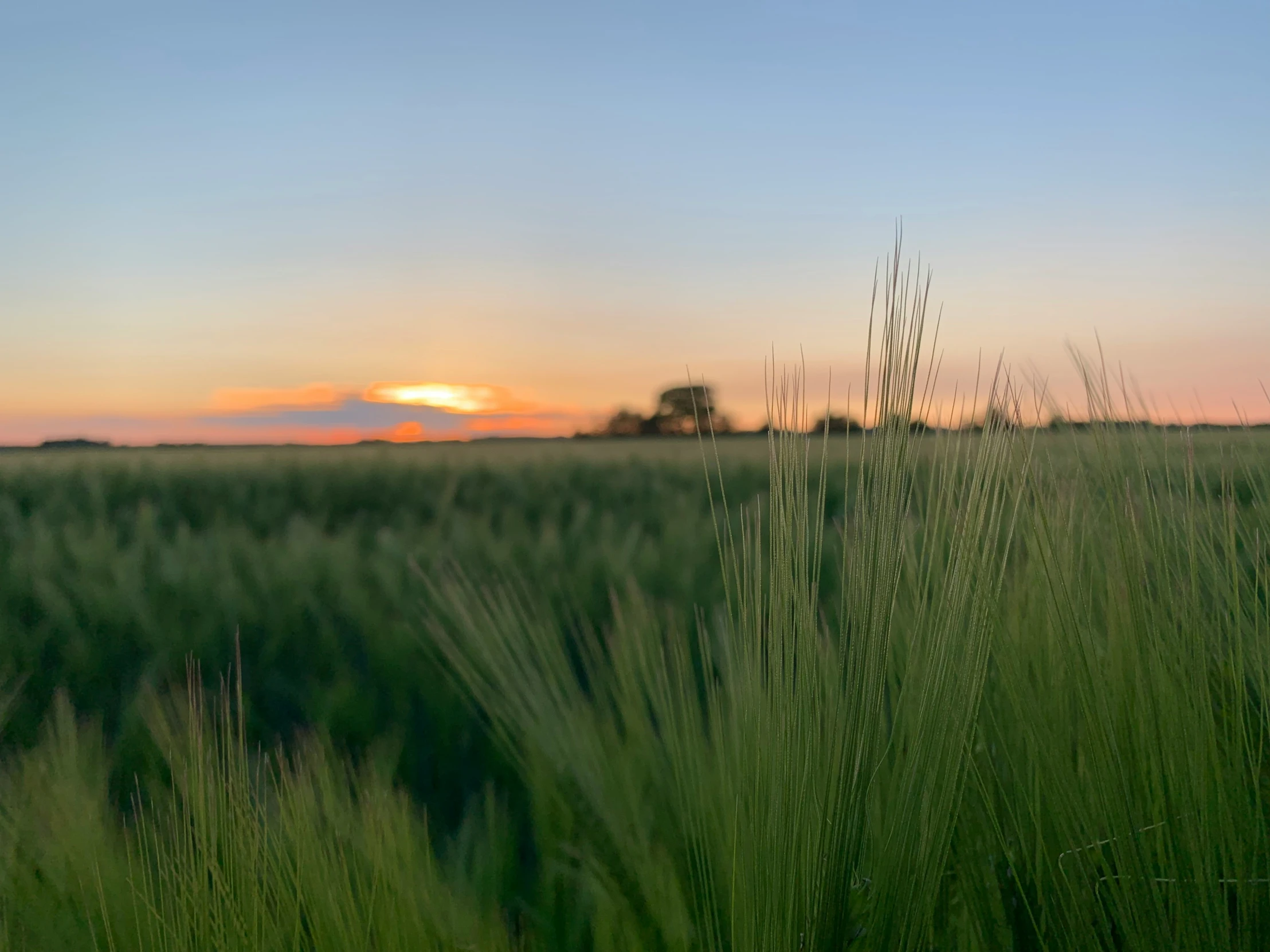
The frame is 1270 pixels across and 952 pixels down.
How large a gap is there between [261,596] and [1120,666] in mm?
1688

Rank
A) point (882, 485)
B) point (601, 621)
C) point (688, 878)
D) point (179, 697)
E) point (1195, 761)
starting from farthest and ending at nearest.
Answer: point (601, 621) → point (179, 697) → point (688, 878) → point (1195, 761) → point (882, 485)

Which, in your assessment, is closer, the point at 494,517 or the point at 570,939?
the point at 570,939

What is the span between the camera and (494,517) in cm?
300

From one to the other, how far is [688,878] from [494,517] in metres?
2.34

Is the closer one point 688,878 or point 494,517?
point 688,878

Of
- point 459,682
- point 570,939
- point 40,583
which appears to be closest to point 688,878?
point 570,939

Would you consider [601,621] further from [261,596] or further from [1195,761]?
[1195,761]

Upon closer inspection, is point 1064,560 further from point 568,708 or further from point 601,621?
point 601,621

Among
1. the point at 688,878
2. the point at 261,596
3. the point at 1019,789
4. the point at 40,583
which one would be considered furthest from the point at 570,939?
the point at 40,583

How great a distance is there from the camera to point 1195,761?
58 centimetres

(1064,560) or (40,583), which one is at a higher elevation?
(1064,560)

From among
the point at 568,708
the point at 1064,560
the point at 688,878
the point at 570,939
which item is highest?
the point at 1064,560

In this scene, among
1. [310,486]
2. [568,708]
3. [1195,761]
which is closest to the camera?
[1195,761]

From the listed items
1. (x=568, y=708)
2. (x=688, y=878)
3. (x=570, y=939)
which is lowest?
(x=570, y=939)
